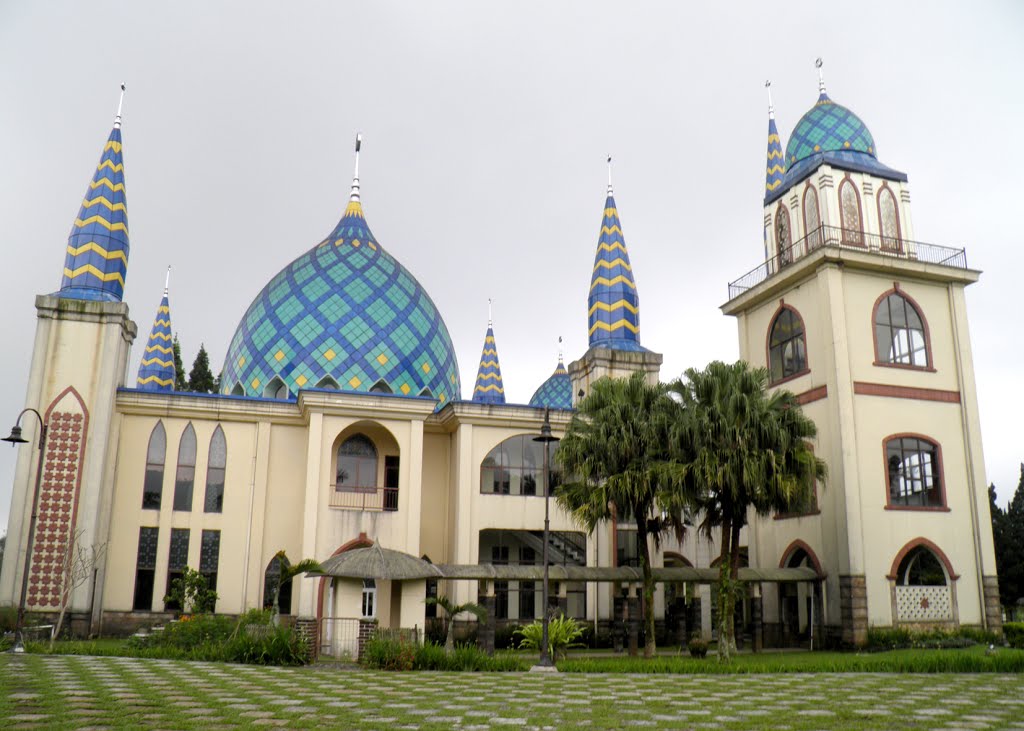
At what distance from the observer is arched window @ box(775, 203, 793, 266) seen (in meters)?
30.4

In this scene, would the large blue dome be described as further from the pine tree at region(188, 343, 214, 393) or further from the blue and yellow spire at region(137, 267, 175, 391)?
the pine tree at region(188, 343, 214, 393)

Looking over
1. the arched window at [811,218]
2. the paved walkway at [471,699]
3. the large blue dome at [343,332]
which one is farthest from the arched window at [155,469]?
the arched window at [811,218]

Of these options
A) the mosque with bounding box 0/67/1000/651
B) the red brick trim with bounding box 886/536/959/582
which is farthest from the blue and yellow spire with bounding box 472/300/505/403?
the red brick trim with bounding box 886/536/959/582

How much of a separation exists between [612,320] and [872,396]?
33.7 feet

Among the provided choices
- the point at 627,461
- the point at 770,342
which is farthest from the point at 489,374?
the point at 627,461

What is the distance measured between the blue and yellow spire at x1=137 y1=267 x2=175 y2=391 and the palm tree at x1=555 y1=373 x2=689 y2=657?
70.1 feet

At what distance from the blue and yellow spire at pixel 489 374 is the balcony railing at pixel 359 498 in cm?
1228

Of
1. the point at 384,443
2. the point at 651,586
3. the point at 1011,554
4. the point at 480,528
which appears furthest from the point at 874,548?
the point at 1011,554

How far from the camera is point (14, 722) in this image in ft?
30.1

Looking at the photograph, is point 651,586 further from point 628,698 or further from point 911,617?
point 628,698

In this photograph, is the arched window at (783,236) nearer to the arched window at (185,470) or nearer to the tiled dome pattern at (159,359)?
the arched window at (185,470)

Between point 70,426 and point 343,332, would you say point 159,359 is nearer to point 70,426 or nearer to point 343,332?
point 343,332

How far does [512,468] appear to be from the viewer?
29375 mm

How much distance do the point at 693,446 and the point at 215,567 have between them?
48.6 ft
